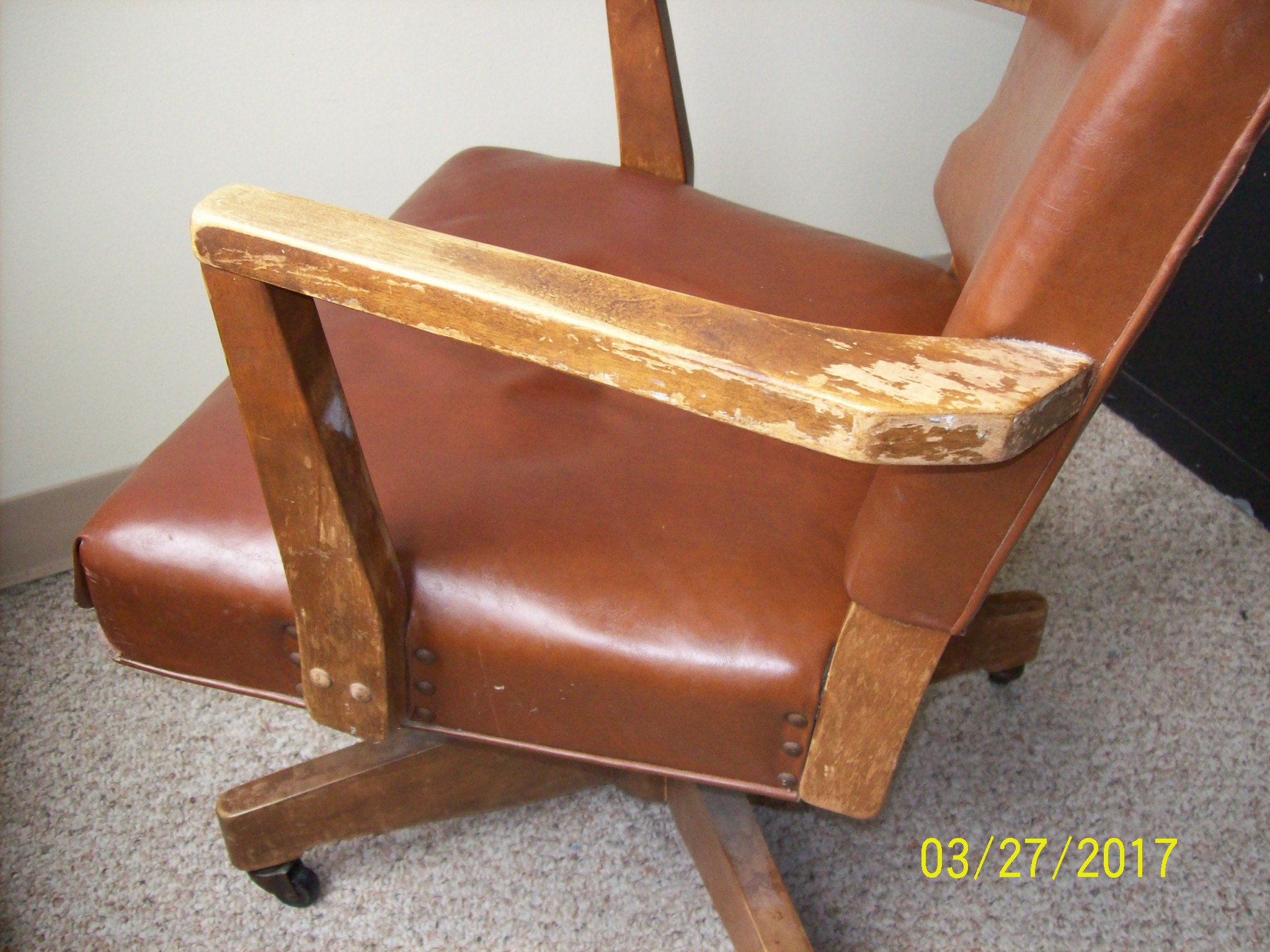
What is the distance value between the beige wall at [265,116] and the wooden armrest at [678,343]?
66cm

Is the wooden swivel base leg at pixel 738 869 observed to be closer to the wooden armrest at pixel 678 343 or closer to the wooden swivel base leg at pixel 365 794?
the wooden swivel base leg at pixel 365 794

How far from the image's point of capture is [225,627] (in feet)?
2.04

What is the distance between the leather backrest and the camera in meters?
0.37

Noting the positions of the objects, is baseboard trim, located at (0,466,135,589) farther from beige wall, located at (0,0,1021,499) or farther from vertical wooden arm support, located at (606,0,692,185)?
vertical wooden arm support, located at (606,0,692,185)

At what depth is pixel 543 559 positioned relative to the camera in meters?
0.60

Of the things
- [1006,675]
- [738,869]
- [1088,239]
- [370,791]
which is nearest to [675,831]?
[738,869]

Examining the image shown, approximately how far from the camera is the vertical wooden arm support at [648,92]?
2.87 feet

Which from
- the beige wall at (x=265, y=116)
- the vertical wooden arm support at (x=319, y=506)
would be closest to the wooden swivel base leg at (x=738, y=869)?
the vertical wooden arm support at (x=319, y=506)

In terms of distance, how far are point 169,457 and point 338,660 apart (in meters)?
0.18

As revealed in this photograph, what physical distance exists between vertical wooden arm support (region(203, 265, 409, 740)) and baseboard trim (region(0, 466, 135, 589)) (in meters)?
0.78

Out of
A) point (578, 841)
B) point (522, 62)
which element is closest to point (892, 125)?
point (522, 62)

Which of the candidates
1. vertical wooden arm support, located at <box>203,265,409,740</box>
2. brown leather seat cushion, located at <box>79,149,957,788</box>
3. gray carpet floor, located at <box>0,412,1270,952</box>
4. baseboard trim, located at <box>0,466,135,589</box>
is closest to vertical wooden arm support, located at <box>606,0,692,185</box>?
brown leather seat cushion, located at <box>79,149,957,788</box>

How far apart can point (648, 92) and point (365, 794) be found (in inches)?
25.5

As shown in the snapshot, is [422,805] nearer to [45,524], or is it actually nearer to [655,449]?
[655,449]
